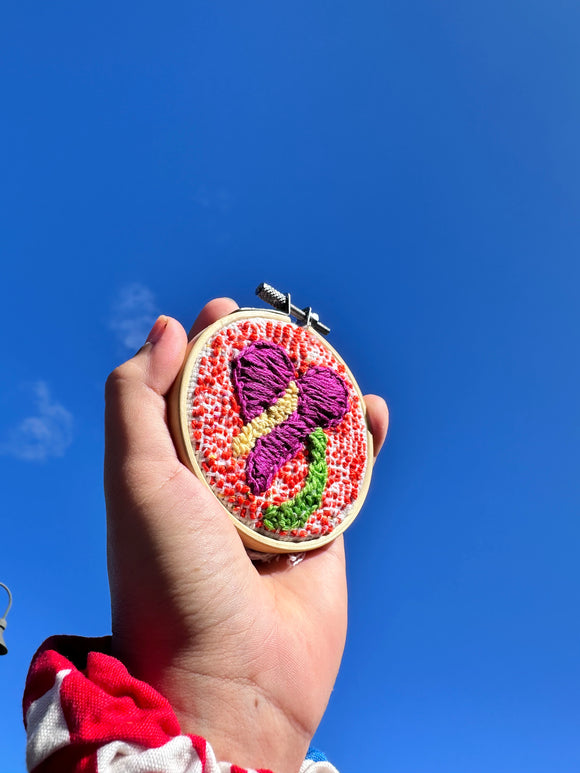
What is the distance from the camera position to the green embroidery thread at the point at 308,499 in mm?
1848

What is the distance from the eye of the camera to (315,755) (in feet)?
5.34

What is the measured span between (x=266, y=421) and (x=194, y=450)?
32cm

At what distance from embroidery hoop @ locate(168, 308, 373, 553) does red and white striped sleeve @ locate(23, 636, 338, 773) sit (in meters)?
0.61

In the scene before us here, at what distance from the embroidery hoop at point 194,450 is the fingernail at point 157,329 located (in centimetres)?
12

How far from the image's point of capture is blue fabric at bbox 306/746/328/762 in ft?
5.25

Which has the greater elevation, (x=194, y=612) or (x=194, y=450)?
(x=194, y=450)

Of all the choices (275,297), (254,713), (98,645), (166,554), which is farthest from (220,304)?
(254,713)

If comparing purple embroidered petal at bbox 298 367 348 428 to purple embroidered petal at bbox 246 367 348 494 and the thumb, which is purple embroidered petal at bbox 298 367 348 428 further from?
the thumb

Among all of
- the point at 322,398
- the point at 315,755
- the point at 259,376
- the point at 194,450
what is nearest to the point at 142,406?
the point at 194,450

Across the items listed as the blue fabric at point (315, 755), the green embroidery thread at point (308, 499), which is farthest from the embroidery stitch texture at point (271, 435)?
the blue fabric at point (315, 755)

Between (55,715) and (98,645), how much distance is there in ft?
1.19

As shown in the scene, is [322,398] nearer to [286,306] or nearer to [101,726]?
[286,306]

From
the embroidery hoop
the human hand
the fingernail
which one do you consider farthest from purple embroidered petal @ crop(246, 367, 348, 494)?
the fingernail

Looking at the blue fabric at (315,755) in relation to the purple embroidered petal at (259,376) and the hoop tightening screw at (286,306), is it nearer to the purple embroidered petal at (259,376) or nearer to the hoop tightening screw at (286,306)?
the purple embroidered petal at (259,376)
